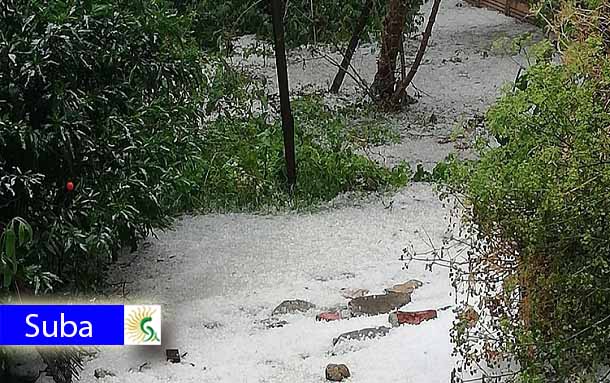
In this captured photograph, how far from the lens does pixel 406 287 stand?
3.33 m

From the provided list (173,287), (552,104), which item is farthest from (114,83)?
(552,104)

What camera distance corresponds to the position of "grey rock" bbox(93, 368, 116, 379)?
8.74ft

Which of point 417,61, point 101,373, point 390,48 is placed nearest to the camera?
point 101,373

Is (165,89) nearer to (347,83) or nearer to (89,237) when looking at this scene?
(89,237)

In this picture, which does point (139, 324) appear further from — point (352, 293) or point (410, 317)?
point (352, 293)

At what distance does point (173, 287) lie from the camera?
3.39 m

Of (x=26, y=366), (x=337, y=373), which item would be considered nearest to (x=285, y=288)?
(x=337, y=373)

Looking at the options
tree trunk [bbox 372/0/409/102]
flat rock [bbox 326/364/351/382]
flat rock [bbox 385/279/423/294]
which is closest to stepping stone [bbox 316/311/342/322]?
flat rock [bbox 385/279/423/294]

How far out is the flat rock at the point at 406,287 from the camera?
3287mm

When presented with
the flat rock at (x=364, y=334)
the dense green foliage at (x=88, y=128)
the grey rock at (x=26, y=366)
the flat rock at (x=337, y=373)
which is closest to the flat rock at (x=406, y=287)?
the flat rock at (x=364, y=334)

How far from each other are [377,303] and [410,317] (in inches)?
10.4

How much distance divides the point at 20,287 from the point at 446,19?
7.92 meters

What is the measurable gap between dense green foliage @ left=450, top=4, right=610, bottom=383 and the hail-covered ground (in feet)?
1.49

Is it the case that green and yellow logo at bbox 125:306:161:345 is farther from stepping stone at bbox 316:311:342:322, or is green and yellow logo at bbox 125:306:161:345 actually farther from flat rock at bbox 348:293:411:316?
flat rock at bbox 348:293:411:316
